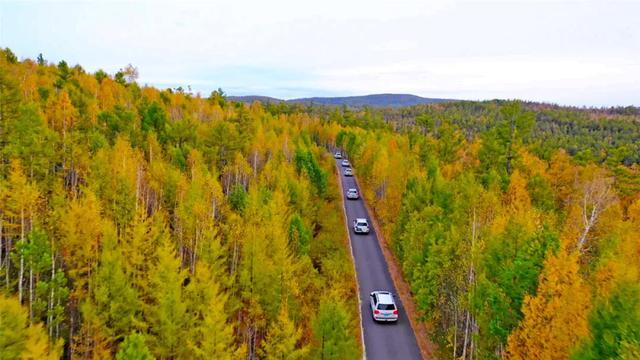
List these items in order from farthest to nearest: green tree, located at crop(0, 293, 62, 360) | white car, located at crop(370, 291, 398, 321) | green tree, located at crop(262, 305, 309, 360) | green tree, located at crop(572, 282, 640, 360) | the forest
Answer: white car, located at crop(370, 291, 398, 321) → green tree, located at crop(262, 305, 309, 360) → the forest → green tree, located at crop(0, 293, 62, 360) → green tree, located at crop(572, 282, 640, 360)

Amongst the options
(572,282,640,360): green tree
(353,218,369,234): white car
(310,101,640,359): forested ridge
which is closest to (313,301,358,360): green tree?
(310,101,640,359): forested ridge

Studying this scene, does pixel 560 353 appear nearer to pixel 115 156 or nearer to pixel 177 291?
pixel 177 291

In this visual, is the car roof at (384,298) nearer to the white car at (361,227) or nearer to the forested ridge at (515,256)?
the forested ridge at (515,256)

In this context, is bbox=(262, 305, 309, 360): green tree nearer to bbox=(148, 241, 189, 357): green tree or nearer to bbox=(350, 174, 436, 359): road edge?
bbox=(148, 241, 189, 357): green tree

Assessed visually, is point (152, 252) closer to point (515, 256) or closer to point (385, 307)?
point (385, 307)

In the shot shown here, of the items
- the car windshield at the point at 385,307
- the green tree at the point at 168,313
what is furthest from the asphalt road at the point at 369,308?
the green tree at the point at 168,313

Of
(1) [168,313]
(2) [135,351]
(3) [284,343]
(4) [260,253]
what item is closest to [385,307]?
(4) [260,253]
